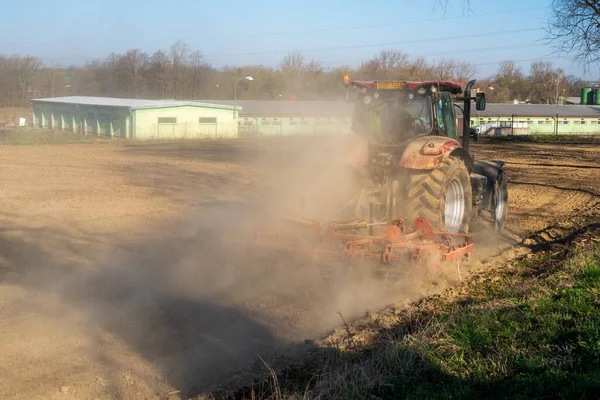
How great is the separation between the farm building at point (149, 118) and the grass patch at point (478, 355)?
39.2 m

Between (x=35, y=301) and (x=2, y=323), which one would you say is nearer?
(x=2, y=323)

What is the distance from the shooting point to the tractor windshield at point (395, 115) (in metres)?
8.89

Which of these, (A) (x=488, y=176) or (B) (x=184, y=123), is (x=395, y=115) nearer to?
(A) (x=488, y=176)

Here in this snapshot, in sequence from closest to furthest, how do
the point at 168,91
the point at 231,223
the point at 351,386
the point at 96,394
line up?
the point at 351,386 → the point at 96,394 → the point at 231,223 → the point at 168,91

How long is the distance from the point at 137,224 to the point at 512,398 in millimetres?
9088

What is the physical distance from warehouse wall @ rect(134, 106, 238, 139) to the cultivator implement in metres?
37.2

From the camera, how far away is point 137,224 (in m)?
12.1

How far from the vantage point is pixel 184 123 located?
45875 millimetres

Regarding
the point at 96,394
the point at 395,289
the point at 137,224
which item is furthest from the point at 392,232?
the point at 137,224

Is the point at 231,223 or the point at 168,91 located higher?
the point at 168,91

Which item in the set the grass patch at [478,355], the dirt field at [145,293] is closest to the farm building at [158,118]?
the dirt field at [145,293]

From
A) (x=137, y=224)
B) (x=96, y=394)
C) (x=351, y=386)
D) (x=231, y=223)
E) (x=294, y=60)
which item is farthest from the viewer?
(x=294, y=60)

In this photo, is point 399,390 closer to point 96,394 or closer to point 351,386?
point 351,386

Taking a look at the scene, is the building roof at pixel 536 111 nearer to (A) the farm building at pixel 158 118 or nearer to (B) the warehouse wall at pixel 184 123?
(A) the farm building at pixel 158 118
